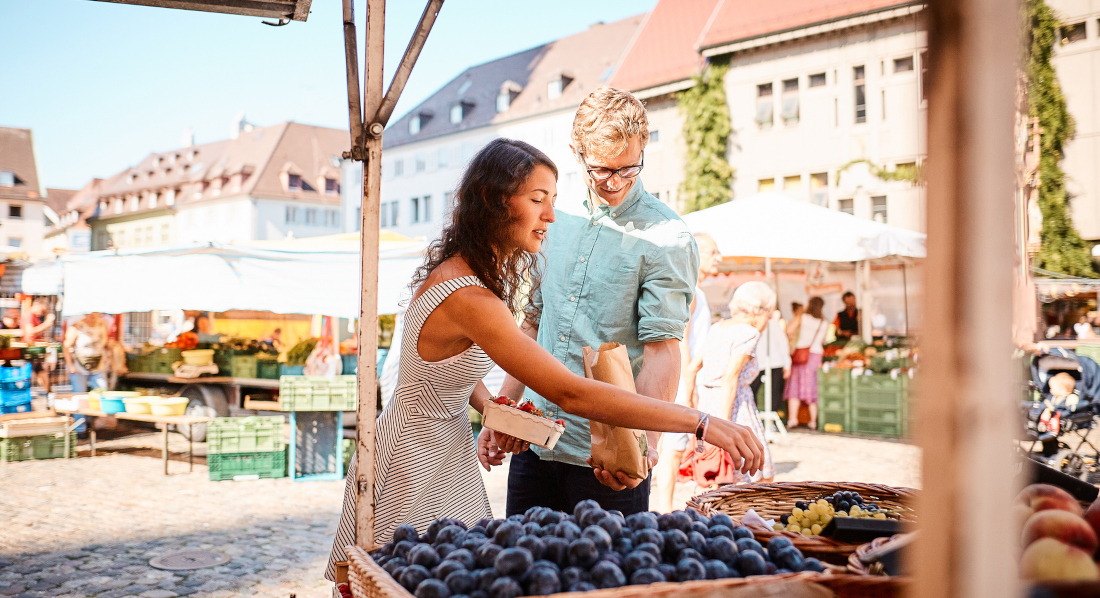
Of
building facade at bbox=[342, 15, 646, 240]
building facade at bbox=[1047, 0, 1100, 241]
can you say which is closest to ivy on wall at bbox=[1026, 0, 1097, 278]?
building facade at bbox=[1047, 0, 1100, 241]

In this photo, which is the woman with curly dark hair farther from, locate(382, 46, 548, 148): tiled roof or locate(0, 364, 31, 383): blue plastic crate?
locate(382, 46, 548, 148): tiled roof

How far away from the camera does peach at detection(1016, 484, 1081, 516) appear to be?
122 cm

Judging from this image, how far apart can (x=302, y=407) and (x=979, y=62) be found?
7.76m

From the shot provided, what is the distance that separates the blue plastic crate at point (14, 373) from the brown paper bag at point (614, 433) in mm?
10673

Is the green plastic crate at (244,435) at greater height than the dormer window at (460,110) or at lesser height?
lesser

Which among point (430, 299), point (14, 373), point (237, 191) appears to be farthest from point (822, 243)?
point (237, 191)

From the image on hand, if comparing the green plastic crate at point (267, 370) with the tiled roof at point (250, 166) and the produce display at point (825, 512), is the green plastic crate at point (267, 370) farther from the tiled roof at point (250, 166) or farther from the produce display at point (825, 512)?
the tiled roof at point (250, 166)

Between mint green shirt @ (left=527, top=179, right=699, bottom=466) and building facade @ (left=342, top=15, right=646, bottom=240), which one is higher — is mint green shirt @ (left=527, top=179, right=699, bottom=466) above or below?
below

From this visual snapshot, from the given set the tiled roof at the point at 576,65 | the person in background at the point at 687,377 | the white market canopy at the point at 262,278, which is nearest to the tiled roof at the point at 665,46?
the tiled roof at the point at 576,65

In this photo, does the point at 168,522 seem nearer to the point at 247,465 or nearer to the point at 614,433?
the point at 247,465

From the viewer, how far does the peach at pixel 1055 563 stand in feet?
3.08

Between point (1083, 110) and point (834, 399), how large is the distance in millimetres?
14854

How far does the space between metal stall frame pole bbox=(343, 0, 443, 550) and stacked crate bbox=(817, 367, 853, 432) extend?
9.41 m

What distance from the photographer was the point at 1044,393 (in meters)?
7.58
